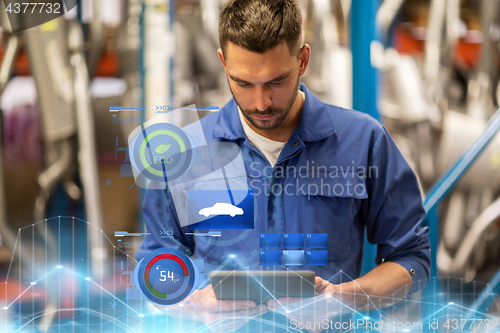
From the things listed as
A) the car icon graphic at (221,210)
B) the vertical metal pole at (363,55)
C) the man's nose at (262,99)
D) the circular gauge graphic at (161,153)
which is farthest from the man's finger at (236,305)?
the vertical metal pole at (363,55)

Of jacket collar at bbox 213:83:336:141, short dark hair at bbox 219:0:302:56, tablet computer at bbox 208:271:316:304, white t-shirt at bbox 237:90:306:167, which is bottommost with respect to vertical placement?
tablet computer at bbox 208:271:316:304

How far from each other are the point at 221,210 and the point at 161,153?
18 centimetres

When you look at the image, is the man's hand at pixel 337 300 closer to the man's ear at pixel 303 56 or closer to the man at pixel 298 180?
the man at pixel 298 180

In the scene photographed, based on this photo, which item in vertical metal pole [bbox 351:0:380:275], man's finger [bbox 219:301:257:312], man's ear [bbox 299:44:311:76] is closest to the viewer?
man's finger [bbox 219:301:257:312]

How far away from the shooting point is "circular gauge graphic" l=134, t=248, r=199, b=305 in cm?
83

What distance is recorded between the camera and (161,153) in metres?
0.88

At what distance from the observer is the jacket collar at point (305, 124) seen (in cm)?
96

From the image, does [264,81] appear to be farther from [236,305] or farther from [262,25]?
[236,305]

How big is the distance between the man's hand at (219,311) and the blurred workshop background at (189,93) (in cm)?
18

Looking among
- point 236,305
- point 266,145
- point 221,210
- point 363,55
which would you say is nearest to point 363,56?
point 363,55

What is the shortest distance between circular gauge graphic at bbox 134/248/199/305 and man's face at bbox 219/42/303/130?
1.13 ft

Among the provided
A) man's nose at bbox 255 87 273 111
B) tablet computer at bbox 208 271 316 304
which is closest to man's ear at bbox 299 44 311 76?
man's nose at bbox 255 87 273 111

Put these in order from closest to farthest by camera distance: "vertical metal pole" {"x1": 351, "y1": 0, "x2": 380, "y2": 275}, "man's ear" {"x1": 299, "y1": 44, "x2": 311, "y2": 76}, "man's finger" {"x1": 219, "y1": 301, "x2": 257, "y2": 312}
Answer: "man's finger" {"x1": 219, "y1": 301, "x2": 257, "y2": 312} < "man's ear" {"x1": 299, "y1": 44, "x2": 311, "y2": 76} < "vertical metal pole" {"x1": 351, "y1": 0, "x2": 380, "y2": 275}

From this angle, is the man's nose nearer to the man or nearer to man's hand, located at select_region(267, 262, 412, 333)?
the man
